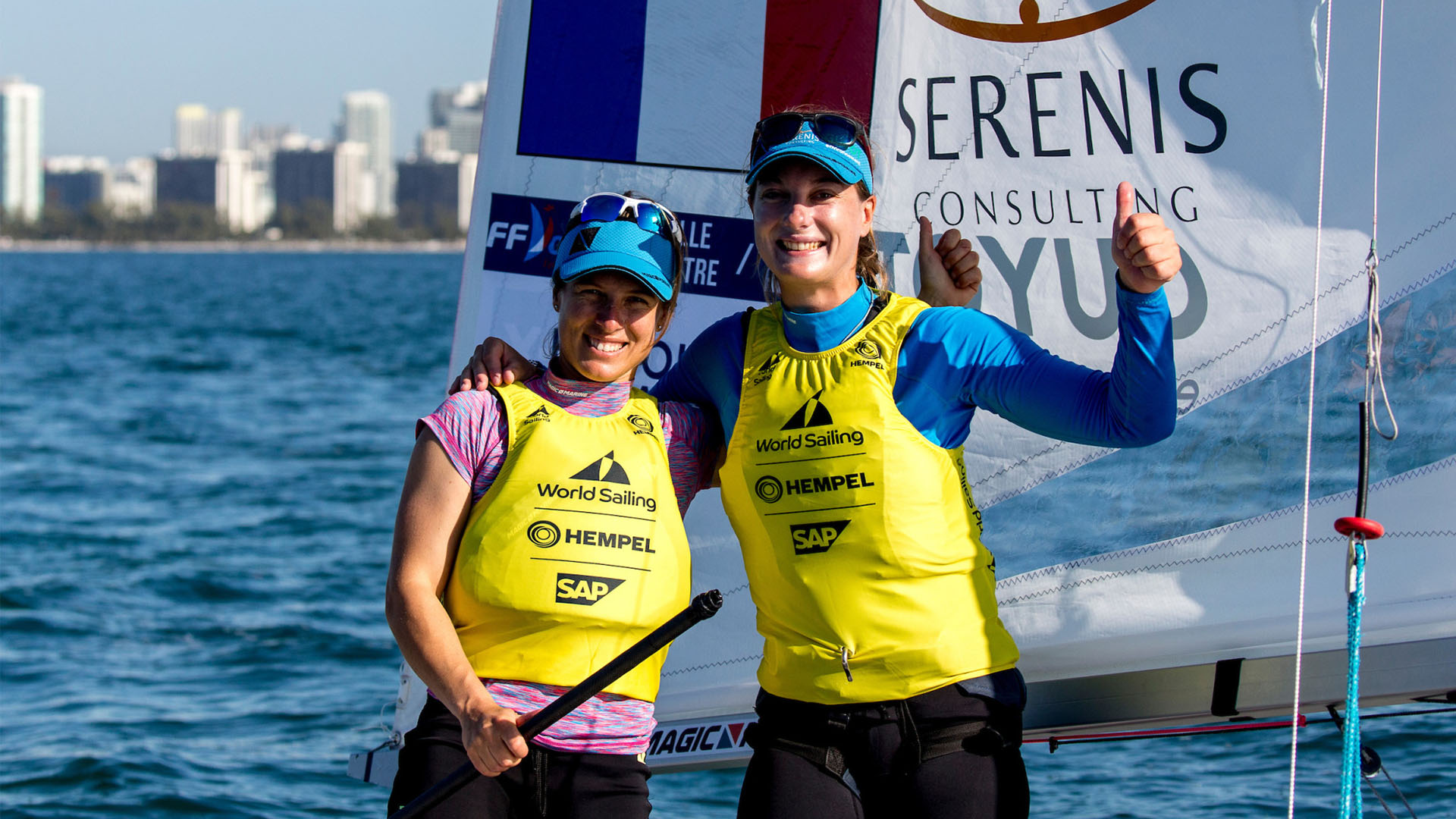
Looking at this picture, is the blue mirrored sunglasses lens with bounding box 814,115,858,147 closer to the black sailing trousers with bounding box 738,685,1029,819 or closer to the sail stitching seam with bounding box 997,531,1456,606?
the black sailing trousers with bounding box 738,685,1029,819

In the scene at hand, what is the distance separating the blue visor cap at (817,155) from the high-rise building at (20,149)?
135 meters

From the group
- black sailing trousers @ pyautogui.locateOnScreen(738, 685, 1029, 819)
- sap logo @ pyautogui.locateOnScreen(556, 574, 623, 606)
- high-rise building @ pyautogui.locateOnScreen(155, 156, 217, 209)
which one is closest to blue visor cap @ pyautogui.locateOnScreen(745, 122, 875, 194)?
sap logo @ pyautogui.locateOnScreen(556, 574, 623, 606)

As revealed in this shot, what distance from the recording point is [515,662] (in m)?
2.07

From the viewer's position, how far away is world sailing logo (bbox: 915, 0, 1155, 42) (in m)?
2.68

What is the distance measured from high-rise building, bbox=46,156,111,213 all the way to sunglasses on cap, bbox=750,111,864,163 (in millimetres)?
138576

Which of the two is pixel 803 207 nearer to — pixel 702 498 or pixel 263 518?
pixel 702 498

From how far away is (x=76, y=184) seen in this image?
136m

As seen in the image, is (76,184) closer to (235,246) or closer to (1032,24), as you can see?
(235,246)

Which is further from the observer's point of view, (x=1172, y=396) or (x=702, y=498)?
(x=702, y=498)

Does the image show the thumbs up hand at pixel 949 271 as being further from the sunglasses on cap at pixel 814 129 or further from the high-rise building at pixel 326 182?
the high-rise building at pixel 326 182

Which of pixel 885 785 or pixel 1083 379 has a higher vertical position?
pixel 1083 379

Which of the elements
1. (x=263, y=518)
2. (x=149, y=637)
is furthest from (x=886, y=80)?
(x=263, y=518)

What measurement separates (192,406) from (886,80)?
50.0ft

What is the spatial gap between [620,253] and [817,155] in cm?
29
